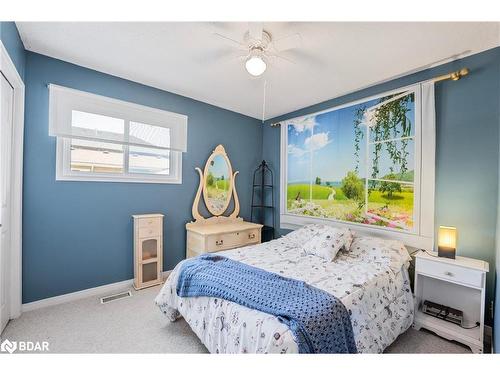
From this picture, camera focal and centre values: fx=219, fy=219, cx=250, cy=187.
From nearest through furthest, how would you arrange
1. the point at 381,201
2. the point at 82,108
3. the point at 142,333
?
the point at 142,333
the point at 82,108
the point at 381,201

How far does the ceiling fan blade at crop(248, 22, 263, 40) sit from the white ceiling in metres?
0.09

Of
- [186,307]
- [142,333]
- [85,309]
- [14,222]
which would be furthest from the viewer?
[85,309]

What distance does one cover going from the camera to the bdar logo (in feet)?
5.34

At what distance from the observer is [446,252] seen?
6.34 ft

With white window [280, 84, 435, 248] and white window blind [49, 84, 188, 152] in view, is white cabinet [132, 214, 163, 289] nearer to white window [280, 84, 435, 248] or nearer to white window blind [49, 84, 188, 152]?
white window blind [49, 84, 188, 152]

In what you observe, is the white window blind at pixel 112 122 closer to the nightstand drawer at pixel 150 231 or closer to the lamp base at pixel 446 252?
the nightstand drawer at pixel 150 231

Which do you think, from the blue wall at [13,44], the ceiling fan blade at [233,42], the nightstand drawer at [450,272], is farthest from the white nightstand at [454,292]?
the blue wall at [13,44]

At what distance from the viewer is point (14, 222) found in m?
1.98

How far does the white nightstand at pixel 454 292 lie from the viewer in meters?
1.71

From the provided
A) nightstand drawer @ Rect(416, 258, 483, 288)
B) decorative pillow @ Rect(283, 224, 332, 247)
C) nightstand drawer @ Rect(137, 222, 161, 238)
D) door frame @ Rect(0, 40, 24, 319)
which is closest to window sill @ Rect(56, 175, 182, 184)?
door frame @ Rect(0, 40, 24, 319)
